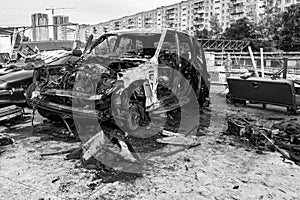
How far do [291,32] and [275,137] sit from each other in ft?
136

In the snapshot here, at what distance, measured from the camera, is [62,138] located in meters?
5.71

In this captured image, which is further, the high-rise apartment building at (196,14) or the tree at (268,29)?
the high-rise apartment building at (196,14)

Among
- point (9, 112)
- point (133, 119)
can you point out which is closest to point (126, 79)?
point (133, 119)

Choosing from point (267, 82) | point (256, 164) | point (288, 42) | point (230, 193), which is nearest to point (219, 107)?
point (267, 82)

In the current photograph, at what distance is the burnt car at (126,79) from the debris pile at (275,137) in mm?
1468

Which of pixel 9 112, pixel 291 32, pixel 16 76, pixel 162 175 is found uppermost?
pixel 291 32

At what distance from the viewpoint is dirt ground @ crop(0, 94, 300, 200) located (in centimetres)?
357

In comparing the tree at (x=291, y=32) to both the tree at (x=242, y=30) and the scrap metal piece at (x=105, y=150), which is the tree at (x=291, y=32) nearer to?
the tree at (x=242, y=30)

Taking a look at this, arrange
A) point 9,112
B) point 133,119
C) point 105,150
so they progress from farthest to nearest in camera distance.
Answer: point 9,112 < point 133,119 < point 105,150

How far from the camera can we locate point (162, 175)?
161 inches

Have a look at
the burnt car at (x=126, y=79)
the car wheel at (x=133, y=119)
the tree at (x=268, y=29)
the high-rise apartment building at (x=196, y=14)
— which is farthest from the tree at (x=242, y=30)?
the car wheel at (x=133, y=119)

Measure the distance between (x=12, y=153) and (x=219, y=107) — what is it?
234 inches

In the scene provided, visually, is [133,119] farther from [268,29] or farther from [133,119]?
[268,29]

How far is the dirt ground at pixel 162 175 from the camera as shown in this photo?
3574 millimetres
